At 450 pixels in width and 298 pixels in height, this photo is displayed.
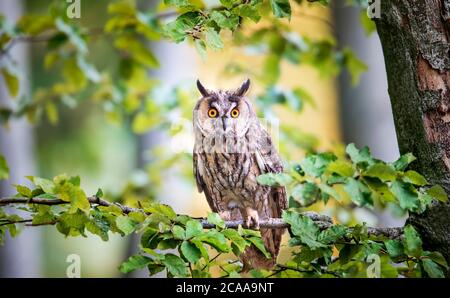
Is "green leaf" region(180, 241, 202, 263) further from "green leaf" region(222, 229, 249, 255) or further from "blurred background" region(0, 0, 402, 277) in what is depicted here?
"blurred background" region(0, 0, 402, 277)

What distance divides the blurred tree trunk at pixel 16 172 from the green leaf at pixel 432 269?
11.8 ft

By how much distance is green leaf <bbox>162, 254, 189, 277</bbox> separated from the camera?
1.70 meters

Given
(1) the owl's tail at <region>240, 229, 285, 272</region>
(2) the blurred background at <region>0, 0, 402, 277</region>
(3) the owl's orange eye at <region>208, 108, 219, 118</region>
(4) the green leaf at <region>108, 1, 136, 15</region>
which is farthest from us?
(2) the blurred background at <region>0, 0, 402, 277</region>

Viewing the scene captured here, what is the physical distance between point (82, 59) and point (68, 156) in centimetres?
387

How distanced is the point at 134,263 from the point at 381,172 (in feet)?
2.42

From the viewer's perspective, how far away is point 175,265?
1711 millimetres

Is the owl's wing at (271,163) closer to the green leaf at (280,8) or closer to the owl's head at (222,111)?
the owl's head at (222,111)

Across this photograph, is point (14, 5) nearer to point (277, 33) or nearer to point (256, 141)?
point (277, 33)

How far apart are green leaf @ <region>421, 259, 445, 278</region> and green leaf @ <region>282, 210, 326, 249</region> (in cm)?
30

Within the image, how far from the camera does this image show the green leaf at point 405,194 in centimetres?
169

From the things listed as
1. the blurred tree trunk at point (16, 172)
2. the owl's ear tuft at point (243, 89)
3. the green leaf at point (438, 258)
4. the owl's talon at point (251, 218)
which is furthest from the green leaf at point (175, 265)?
the blurred tree trunk at point (16, 172)

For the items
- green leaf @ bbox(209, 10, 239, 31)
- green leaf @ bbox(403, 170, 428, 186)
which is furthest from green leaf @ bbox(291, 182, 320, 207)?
green leaf @ bbox(209, 10, 239, 31)

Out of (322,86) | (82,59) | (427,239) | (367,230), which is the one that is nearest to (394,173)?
(367,230)

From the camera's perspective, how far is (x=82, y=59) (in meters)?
3.50
